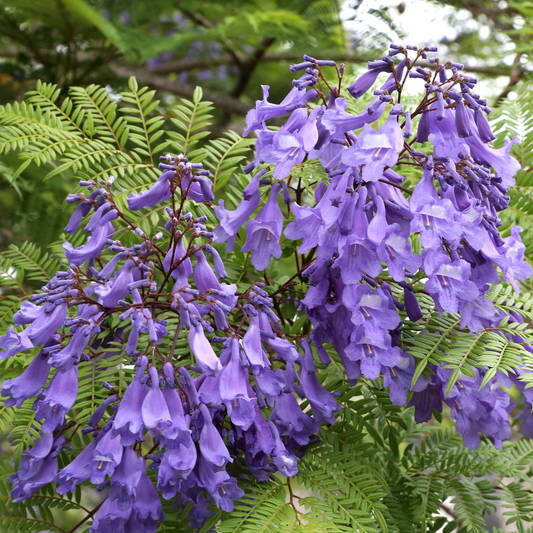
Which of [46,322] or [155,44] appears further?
[155,44]

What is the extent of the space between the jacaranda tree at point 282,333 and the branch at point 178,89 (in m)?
1.78

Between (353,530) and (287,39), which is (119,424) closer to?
(353,530)

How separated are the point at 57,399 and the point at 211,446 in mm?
272

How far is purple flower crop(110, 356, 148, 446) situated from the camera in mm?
782

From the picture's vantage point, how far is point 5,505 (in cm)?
100

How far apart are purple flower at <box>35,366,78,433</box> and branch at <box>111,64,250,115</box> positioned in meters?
2.18

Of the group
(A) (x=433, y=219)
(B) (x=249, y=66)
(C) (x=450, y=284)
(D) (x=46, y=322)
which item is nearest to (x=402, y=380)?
(C) (x=450, y=284)

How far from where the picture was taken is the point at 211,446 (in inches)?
33.7

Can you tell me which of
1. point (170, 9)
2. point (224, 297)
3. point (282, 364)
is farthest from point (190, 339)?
point (170, 9)

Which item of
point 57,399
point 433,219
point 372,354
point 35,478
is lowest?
point 35,478

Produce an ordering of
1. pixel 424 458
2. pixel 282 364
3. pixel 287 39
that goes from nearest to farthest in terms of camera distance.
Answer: pixel 282 364 < pixel 424 458 < pixel 287 39

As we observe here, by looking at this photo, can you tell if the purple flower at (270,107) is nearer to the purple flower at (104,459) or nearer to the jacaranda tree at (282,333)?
the jacaranda tree at (282,333)

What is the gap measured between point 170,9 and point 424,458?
2.53 meters

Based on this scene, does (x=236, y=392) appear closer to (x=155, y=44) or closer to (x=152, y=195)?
(x=152, y=195)
